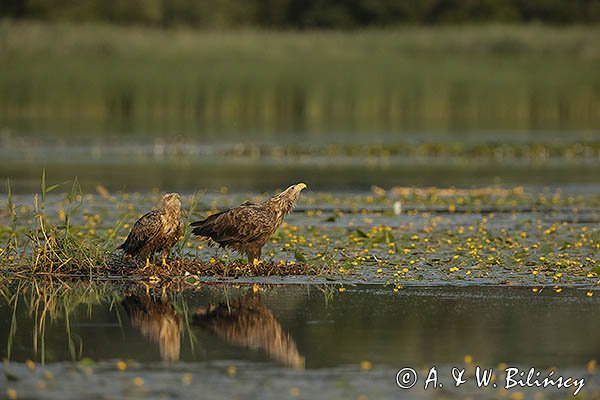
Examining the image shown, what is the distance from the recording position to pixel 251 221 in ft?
43.5

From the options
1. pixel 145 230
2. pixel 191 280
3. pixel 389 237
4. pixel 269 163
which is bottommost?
pixel 191 280

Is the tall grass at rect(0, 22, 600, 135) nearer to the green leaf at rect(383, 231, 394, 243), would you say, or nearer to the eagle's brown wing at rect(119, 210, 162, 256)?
the green leaf at rect(383, 231, 394, 243)

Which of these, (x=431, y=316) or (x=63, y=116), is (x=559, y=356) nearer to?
(x=431, y=316)

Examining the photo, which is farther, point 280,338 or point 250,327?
point 250,327

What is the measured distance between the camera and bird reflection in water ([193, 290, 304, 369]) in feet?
32.4

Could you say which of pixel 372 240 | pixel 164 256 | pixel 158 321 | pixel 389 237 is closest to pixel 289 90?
pixel 372 240

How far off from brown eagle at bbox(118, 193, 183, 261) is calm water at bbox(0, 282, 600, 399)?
53 centimetres

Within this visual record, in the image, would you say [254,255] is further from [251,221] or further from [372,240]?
[372,240]

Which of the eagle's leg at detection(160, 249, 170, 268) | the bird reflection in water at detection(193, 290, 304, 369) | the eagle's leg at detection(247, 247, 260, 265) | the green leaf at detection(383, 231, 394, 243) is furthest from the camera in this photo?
the green leaf at detection(383, 231, 394, 243)

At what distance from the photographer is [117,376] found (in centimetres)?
909

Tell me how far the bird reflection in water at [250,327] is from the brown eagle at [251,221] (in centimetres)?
95

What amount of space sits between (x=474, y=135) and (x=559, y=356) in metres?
27.0

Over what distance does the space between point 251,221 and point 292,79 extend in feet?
108

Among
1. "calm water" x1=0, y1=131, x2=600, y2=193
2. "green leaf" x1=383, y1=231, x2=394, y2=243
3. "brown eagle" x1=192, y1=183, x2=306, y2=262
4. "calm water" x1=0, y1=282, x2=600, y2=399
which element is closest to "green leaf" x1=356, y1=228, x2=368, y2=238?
"green leaf" x1=383, y1=231, x2=394, y2=243
